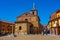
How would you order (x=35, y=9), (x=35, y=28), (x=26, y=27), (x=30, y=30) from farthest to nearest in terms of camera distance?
(x=35, y=9), (x=35, y=28), (x=30, y=30), (x=26, y=27)

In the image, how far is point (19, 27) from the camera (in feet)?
169

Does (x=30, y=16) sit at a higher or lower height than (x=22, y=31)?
higher

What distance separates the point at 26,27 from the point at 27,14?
13.4 meters

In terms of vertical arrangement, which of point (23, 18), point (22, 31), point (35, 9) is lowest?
point (22, 31)

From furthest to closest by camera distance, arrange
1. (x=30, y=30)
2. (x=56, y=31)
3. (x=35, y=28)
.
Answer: (x=35, y=28) → (x=30, y=30) → (x=56, y=31)

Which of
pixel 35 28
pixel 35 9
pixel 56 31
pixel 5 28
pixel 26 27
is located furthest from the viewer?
pixel 5 28

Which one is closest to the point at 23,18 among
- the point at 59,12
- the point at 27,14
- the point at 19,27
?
the point at 27,14

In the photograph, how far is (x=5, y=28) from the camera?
73875 millimetres

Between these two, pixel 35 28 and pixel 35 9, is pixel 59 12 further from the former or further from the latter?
pixel 35 9

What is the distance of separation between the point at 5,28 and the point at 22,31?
24.6 meters

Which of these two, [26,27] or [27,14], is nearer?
[26,27]

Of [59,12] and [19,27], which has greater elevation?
[59,12]

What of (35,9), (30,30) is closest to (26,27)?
(30,30)

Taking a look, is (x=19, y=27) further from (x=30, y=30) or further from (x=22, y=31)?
(x=30, y=30)
